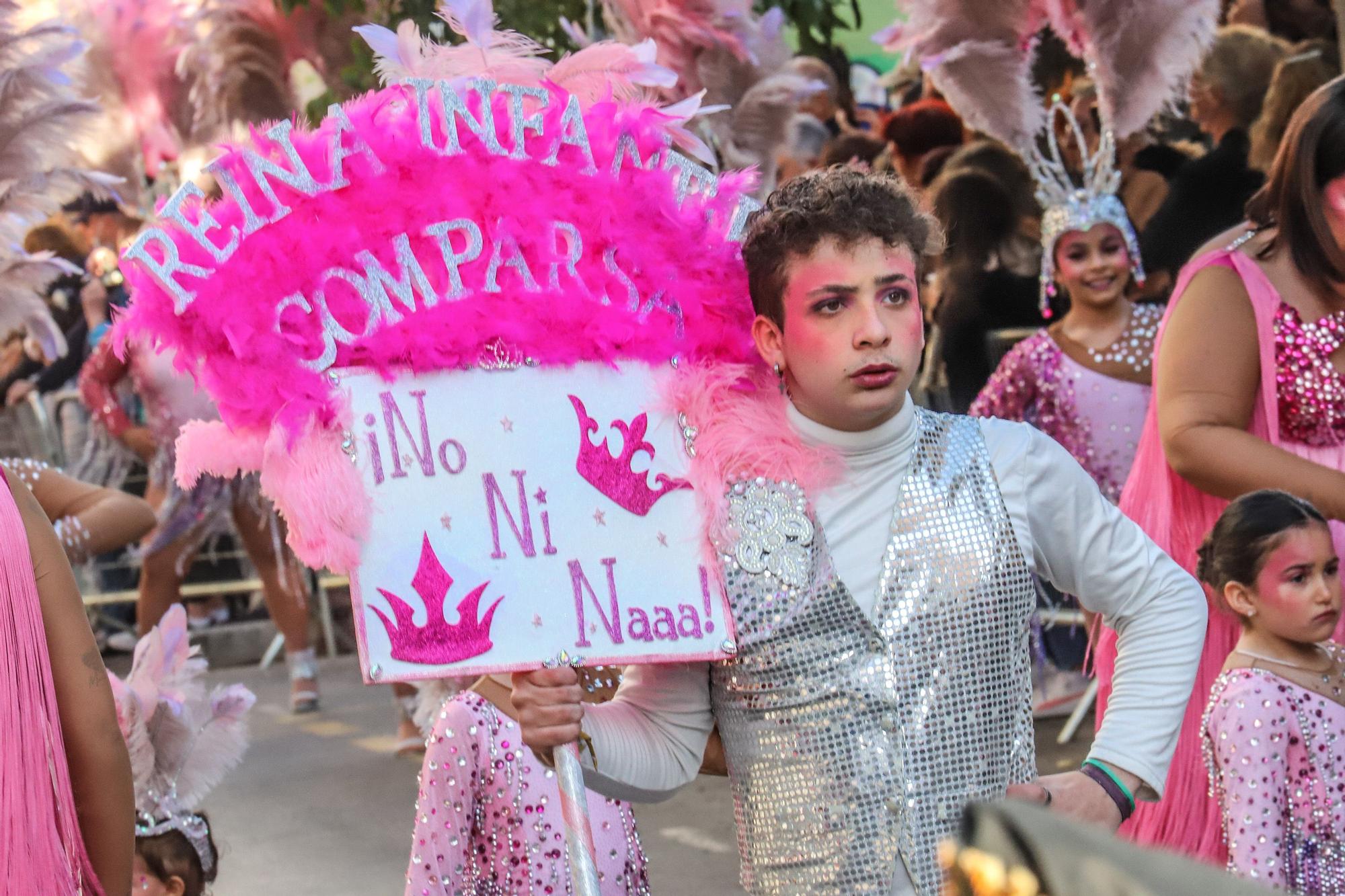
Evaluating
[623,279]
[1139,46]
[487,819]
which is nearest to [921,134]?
[1139,46]

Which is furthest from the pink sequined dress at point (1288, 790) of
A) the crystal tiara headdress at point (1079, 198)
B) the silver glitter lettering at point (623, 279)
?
the crystal tiara headdress at point (1079, 198)

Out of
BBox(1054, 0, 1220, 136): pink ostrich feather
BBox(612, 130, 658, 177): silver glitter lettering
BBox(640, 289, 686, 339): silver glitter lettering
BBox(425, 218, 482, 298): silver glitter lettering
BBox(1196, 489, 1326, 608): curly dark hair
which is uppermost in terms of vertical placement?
BBox(1054, 0, 1220, 136): pink ostrich feather

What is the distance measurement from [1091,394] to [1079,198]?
1.90 feet

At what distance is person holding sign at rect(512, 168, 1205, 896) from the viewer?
2174mm

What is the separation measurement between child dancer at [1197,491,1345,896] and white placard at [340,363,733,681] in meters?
1.33

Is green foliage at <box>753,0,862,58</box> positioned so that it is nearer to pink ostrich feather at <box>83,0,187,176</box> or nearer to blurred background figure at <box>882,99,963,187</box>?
blurred background figure at <box>882,99,963,187</box>

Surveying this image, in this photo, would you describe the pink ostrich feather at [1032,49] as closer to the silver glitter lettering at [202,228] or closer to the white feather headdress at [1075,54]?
the white feather headdress at [1075,54]

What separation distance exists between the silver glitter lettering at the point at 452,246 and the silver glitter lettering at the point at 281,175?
159 mm

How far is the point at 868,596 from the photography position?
222cm

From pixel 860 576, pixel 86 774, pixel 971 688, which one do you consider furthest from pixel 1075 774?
pixel 86 774

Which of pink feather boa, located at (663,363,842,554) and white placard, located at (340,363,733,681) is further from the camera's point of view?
pink feather boa, located at (663,363,842,554)

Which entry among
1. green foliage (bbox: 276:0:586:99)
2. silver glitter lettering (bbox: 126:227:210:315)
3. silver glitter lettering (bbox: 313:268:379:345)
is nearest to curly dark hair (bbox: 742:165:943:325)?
silver glitter lettering (bbox: 313:268:379:345)

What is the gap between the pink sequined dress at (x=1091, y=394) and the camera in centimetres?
509

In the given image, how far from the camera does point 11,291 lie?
12.2ft
